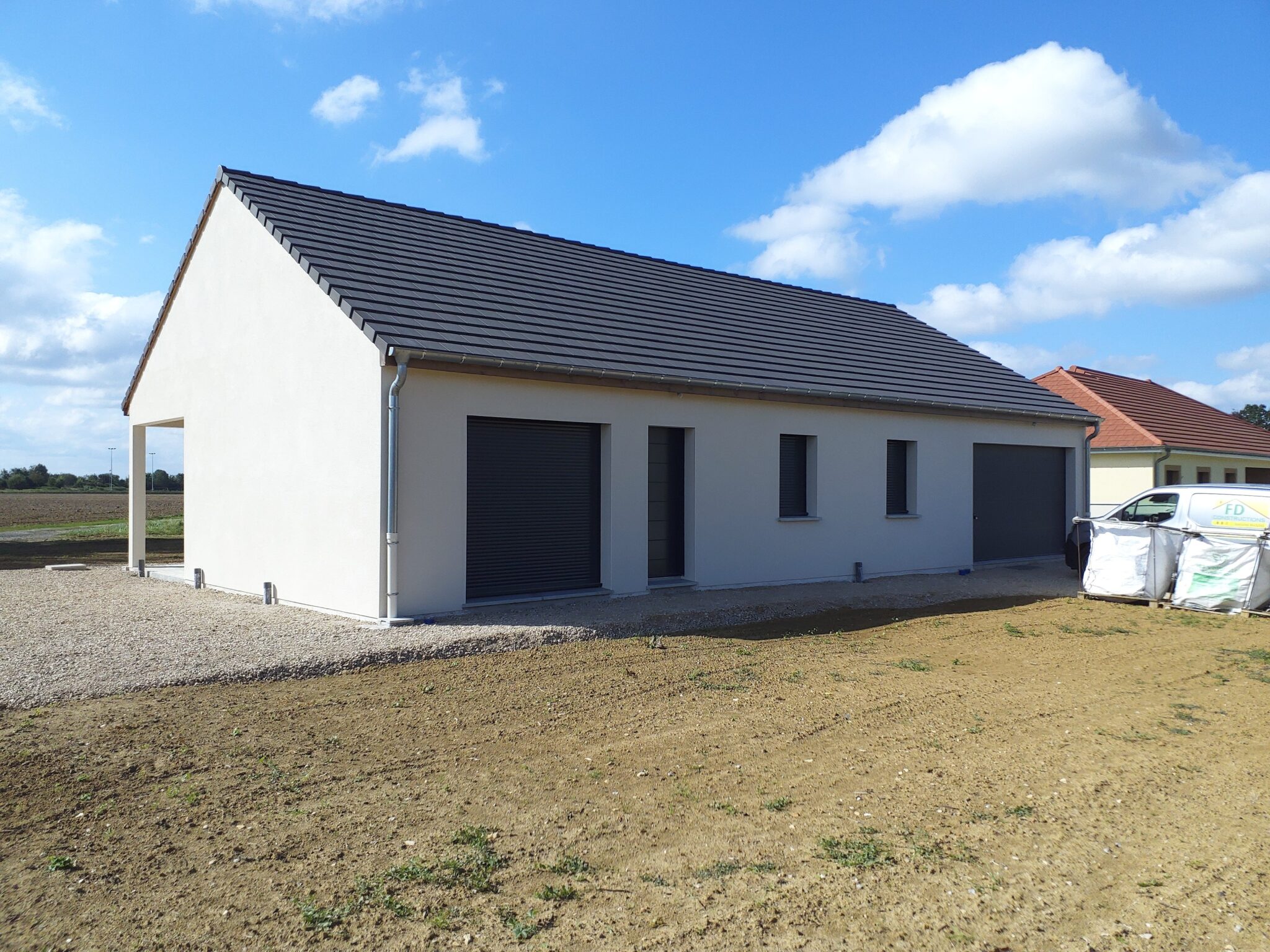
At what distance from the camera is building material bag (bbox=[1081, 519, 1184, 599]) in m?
12.2

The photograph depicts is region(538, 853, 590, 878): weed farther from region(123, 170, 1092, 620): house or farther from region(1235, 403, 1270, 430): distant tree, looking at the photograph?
region(1235, 403, 1270, 430): distant tree

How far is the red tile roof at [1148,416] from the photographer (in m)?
25.9

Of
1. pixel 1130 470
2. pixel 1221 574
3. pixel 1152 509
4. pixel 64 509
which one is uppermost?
pixel 1130 470

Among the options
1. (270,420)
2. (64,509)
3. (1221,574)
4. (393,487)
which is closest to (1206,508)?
(1221,574)

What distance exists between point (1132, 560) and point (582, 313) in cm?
857

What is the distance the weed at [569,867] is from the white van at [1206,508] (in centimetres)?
1168

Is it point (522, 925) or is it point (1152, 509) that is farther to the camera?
point (1152, 509)

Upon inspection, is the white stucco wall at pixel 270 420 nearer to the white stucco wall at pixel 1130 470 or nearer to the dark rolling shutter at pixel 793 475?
the dark rolling shutter at pixel 793 475

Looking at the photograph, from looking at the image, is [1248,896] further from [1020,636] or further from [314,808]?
[1020,636]

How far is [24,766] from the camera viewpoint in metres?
5.07

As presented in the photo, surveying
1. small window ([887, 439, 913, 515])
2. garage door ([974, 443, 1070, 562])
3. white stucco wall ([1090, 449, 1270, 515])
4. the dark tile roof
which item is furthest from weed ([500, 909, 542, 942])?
white stucco wall ([1090, 449, 1270, 515])

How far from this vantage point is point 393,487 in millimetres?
9336

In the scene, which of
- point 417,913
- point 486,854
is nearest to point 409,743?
point 486,854

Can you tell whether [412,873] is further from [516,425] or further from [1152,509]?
[1152,509]
